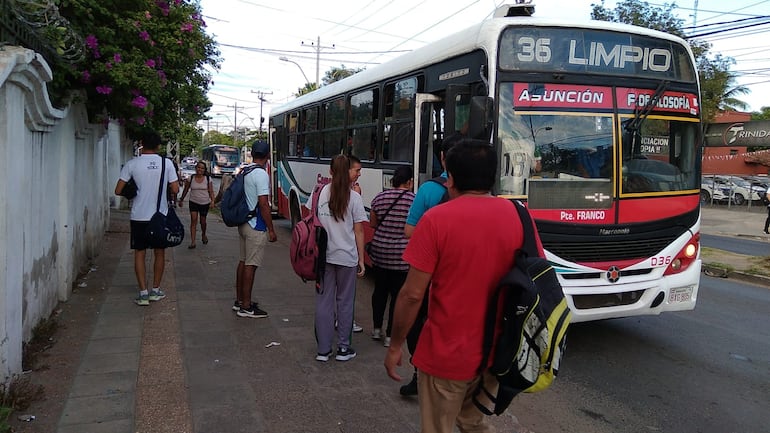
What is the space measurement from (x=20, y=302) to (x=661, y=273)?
17.7 ft

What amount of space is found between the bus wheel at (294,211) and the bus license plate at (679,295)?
843 centimetres

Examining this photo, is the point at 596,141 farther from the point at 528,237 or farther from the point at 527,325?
the point at 527,325

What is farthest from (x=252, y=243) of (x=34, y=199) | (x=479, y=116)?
(x=479, y=116)

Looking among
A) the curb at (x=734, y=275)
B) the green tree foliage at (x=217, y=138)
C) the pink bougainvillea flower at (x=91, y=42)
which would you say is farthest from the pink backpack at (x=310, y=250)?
the green tree foliage at (x=217, y=138)

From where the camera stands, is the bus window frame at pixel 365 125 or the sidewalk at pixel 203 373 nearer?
the sidewalk at pixel 203 373

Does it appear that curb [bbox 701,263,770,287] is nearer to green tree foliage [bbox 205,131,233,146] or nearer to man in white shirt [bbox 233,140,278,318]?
man in white shirt [bbox 233,140,278,318]

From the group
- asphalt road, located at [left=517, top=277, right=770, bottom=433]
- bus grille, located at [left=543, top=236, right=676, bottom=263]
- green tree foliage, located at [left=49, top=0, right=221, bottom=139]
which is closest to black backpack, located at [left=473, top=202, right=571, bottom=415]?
asphalt road, located at [left=517, top=277, right=770, bottom=433]

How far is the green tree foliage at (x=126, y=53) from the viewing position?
6102 millimetres

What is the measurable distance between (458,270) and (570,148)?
3.24 m

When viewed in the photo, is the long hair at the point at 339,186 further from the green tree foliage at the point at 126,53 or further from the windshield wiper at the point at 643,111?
the green tree foliage at the point at 126,53

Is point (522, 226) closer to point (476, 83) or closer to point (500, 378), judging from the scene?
point (500, 378)

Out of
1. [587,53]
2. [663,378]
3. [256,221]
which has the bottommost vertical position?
[663,378]

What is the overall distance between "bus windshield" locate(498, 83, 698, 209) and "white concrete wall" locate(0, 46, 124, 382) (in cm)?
376

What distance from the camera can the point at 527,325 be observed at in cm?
246
